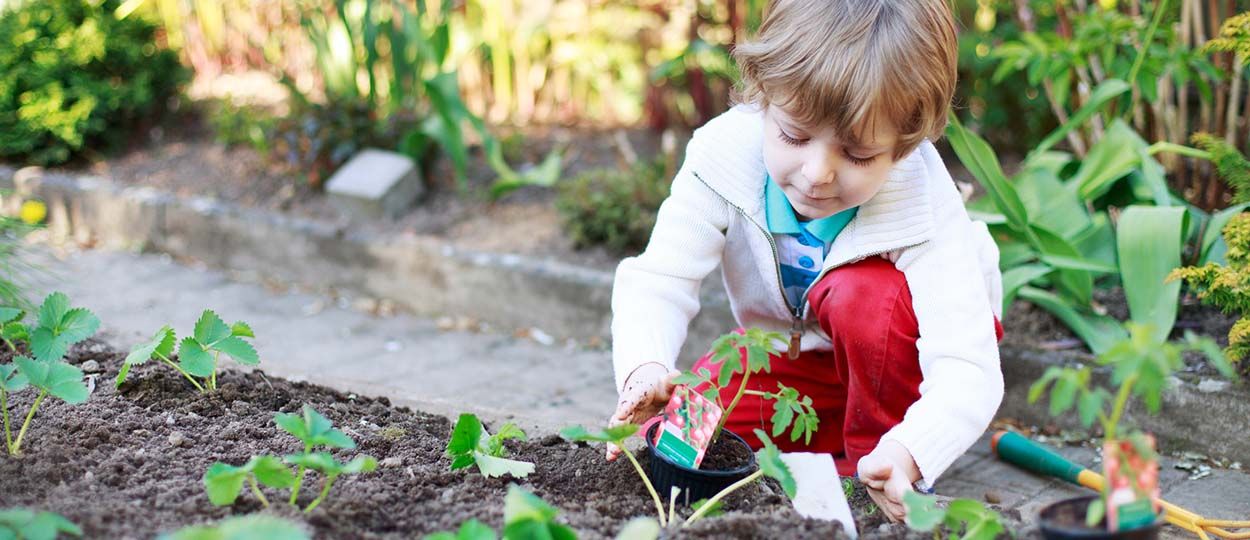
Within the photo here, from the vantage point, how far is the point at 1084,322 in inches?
101

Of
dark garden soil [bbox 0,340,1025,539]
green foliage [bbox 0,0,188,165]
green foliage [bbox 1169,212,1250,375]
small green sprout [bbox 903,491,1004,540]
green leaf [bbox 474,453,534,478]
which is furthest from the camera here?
green foliage [bbox 0,0,188,165]

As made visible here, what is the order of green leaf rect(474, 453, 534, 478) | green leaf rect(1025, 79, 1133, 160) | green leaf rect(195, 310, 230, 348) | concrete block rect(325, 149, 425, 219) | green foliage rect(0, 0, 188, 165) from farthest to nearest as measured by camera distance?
green foliage rect(0, 0, 188, 165), concrete block rect(325, 149, 425, 219), green leaf rect(1025, 79, 1133, 160), green leaf rect(195, 310, 230, 348), green leaf rect(474, 453, 534, 478)

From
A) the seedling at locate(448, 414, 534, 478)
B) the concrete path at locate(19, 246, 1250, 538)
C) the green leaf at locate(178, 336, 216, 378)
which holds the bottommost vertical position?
the concrete path at locate(19, 246, 1250, 538)

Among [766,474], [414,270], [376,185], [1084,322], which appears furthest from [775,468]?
[376,185]

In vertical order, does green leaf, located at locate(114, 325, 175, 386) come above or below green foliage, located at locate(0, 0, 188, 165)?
above

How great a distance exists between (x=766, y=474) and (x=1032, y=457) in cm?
99

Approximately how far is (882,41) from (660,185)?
181cm

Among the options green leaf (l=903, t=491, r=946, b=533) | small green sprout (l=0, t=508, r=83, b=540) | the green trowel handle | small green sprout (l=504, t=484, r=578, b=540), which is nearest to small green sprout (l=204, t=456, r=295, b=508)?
small green sprout (l=0, t=508, r=83, b=540)

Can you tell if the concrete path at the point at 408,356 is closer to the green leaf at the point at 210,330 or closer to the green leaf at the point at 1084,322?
the green leaf at the point at 1084,322

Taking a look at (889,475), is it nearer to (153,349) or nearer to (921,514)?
(921,514)

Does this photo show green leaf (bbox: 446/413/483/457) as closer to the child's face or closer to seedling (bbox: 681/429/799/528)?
seedling (bbox: 681/429/799/528)

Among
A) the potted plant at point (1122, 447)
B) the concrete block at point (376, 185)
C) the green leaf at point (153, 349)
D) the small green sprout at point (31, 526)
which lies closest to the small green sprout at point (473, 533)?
the small green sprout at point (31, 526)

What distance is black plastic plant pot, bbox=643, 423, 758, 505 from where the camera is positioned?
5.29 ft

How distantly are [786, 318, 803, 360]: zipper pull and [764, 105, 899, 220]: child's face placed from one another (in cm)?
41
